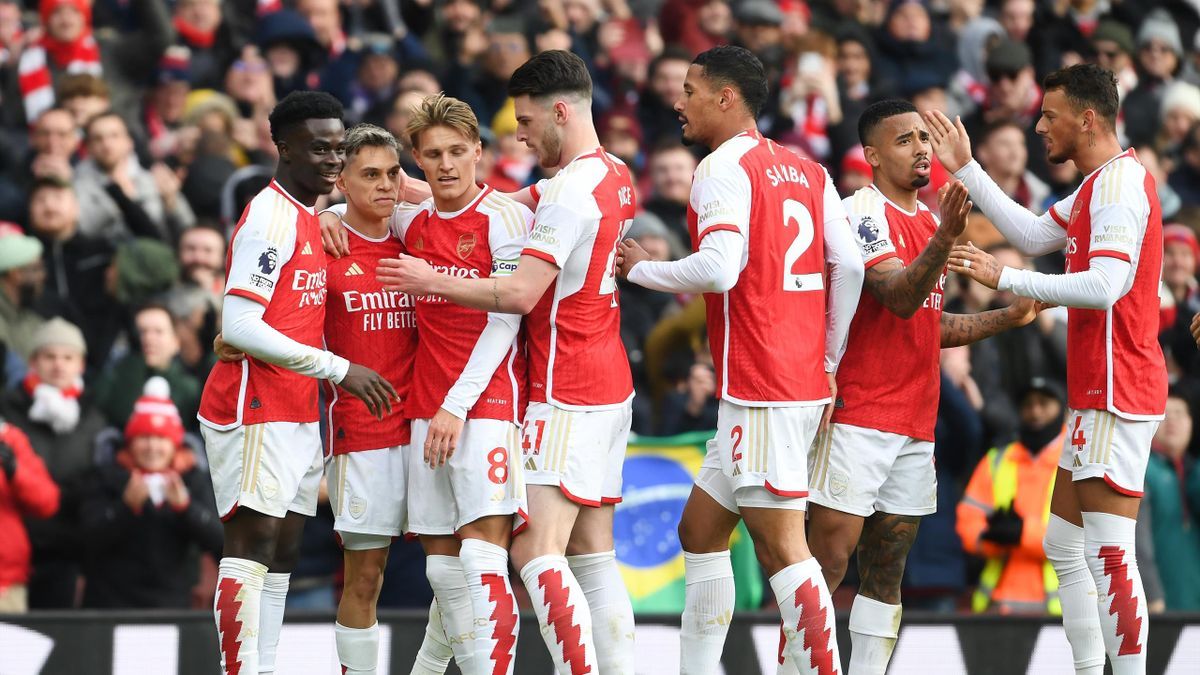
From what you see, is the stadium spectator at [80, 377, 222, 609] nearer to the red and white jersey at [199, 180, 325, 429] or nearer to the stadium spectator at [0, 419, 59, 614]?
the stadium spectator at [0, 419, 59, 614]

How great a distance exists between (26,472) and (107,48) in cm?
550

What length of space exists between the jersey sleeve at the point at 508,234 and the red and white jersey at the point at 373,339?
582mm

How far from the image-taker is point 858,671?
805cm

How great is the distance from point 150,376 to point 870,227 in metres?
5.04

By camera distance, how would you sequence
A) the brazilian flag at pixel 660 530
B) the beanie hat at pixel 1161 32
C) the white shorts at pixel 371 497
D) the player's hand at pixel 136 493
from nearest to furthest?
the white shorts at pixel 371 497 → the player's hand at pixel 136 493 → the brazilian flag at pixel 660 530 → the beanie hat at pixel 1161 32

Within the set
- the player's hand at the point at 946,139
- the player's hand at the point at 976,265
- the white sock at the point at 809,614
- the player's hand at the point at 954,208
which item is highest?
the player's hand at the point at 946,139

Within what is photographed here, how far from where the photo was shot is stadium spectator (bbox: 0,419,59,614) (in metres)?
10.1

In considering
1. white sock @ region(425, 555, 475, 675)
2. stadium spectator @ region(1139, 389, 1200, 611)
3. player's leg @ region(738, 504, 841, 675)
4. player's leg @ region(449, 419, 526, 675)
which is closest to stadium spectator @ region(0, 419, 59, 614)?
white sock @ region(425, 555, 475, 675)

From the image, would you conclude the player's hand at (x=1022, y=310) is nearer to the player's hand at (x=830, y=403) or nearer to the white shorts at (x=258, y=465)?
the player's hand at (x=830, y=403)

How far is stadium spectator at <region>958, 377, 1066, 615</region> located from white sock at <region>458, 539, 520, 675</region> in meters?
3.88

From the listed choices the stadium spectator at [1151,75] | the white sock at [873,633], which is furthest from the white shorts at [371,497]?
the stadium spectator at [1151,75]

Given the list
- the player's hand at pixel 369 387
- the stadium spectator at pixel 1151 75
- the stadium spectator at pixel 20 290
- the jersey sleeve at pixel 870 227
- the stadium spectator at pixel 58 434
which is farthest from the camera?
the stadium spectator at pixel 1151 75

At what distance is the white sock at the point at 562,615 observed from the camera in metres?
7.25

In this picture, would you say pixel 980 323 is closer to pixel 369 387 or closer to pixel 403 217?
pixel 403 217
